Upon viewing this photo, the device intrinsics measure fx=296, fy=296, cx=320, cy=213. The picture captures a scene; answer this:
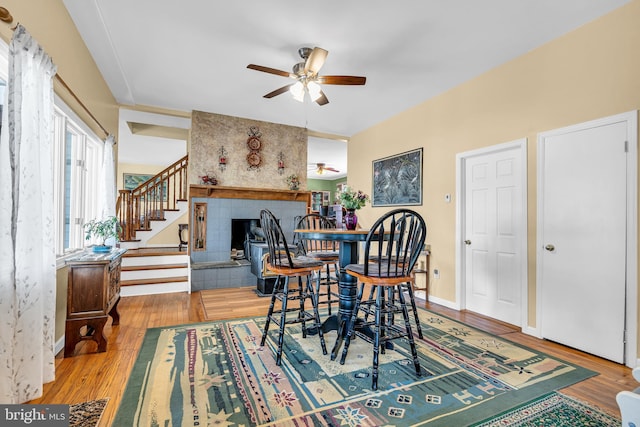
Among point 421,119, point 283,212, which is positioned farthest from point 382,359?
point 283,212

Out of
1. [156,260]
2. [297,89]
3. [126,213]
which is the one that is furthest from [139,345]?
[126,213]

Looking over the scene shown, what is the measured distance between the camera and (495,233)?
3422 mm

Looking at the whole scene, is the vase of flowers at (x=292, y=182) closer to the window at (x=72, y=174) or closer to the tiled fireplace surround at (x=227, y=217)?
the tiled fireplace surround at (x=227, y=217)

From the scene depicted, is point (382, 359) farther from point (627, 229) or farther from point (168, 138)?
point (168, 138)

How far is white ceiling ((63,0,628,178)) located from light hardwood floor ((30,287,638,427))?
9.49ft

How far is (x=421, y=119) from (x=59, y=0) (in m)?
4.16

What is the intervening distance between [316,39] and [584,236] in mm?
3058

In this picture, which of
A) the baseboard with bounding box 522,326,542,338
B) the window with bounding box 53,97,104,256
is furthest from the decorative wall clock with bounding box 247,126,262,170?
the baseboard with bounding box 522,326,542,338

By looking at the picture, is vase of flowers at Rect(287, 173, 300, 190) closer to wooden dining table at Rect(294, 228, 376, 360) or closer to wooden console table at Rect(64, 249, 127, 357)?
wooden dining table at Rect(294, 228, 376, 360)

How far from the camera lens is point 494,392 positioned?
1900mm

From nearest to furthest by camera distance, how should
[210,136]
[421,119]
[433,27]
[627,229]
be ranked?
[627,229] < [433,27] < [421,119] < [210,136]

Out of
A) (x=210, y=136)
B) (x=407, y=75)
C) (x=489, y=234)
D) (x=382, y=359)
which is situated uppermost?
(x=407, y=75)

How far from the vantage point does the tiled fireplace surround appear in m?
4.81

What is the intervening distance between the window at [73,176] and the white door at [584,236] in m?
4.43
